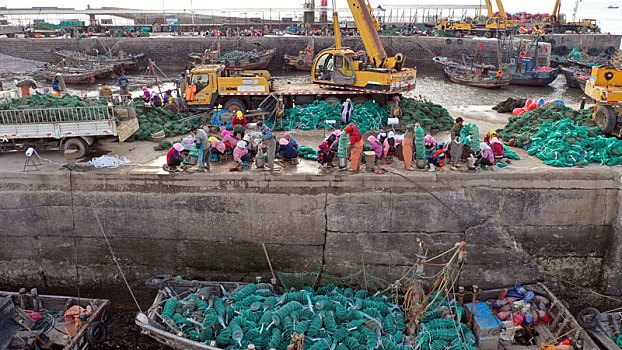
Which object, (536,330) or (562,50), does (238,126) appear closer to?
(536,330)

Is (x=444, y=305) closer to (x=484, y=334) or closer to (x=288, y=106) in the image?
(x=484, y=334)

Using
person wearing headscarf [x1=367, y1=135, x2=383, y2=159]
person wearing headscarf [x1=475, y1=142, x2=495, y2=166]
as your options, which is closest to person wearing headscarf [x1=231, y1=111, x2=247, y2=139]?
person wearing headscarf [x1=367, y1=135, x2=383, y2=159]

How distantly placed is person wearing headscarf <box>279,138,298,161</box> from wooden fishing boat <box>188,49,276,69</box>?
67.0 feet

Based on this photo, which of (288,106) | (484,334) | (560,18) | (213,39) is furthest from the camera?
(560,18)

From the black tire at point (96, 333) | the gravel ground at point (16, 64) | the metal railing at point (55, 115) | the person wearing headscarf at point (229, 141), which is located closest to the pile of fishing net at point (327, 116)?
the person wearing headscarf at point (229, 141)

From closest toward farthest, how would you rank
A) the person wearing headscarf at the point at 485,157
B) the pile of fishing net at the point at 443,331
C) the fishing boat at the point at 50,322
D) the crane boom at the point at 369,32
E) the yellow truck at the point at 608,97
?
the pile of fishing net at the point at 443,331 → the fishing boat at the point at 50,322 → the person wearing headscarf at the point at 485,157 → the yellow truck at the point at 608,97 → the crane boom at the point at 369,32

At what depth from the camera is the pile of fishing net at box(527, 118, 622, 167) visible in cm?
914

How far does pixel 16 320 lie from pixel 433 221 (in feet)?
25.2

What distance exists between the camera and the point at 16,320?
25.5ft

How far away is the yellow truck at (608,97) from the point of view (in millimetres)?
10031

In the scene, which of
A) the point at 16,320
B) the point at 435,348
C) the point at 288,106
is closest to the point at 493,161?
the point at 435,348

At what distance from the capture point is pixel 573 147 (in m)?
9.47

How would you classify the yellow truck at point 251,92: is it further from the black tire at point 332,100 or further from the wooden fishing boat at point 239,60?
the wooden fishing boat at point 239,60

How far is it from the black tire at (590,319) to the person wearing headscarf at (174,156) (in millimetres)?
8050
